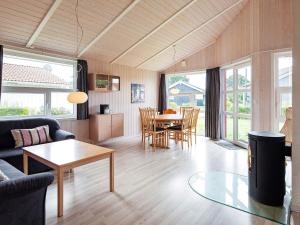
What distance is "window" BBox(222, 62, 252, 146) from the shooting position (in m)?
4.77

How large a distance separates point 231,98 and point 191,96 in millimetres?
1522

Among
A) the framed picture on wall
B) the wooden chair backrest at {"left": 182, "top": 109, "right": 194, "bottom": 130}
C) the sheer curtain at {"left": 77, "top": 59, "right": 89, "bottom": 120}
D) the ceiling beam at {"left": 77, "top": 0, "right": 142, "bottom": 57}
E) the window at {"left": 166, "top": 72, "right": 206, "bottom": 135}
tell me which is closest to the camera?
the ceiling beam at {"left": 77, "top": 0, "right": 142, "bottom": 57}

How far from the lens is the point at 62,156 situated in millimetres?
2314

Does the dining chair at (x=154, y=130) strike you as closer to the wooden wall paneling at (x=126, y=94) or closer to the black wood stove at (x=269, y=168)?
the wooden wall paneling at (x=126, y=94)

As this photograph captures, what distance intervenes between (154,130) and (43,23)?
314cm

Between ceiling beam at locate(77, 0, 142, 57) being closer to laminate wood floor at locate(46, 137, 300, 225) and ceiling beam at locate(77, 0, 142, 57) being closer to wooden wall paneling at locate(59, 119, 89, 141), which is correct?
wooden wall paneling at locate(59, 119, 89, 141)

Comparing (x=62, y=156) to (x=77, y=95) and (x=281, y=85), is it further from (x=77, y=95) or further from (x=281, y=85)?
(x=281, y=85)

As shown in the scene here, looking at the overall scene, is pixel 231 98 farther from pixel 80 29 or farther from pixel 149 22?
pixel 80 29

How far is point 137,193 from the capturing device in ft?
8.25

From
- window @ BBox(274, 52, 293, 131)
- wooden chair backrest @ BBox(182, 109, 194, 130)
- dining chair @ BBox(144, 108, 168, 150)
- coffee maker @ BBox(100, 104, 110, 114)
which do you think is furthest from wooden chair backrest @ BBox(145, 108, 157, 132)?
window @ BBox(274, 52, 293, 131)

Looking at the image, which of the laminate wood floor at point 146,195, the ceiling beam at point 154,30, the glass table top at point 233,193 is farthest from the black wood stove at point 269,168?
the ceiling beam at point 154,30

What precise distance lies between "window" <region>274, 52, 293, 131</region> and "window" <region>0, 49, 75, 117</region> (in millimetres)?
4626

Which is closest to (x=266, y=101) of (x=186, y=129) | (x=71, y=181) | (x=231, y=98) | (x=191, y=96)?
(x=231, y=98)

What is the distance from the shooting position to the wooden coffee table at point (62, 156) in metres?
2.04
